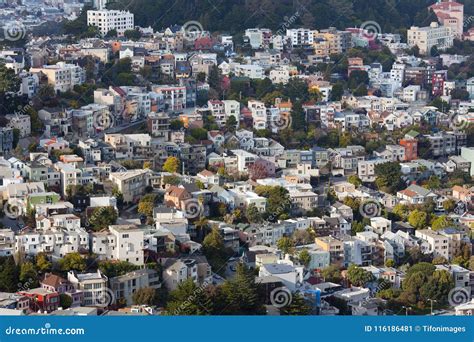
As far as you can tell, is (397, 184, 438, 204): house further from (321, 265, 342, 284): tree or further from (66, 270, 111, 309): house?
(66, 270, 111, 309): house

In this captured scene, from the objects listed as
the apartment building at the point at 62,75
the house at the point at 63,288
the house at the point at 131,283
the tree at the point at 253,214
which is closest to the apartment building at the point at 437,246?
the tree at the point at 253,214

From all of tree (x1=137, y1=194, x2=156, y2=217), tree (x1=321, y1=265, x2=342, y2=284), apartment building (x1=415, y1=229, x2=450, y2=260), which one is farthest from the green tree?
apartment building (x1=415, y1=229, x2=450, y2=260)

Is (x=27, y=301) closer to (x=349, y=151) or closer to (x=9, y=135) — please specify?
(x=9, y=135)

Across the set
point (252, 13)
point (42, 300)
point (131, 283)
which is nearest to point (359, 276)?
point (131, 283)

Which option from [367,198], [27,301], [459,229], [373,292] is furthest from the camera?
[367,198]

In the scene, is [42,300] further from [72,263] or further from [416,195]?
A: [416,195]

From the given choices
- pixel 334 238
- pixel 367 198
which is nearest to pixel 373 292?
pixel 334 238
